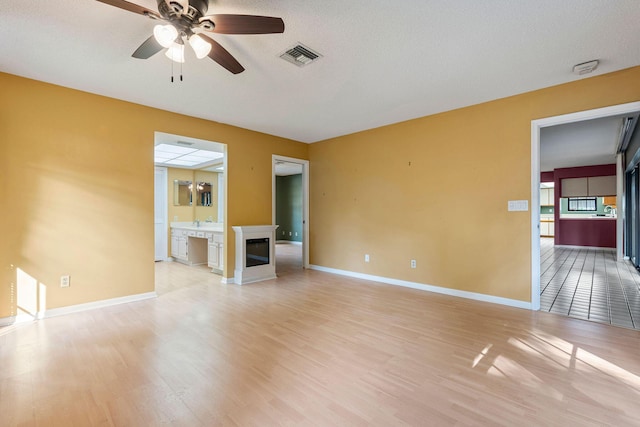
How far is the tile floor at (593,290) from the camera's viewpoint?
3.21m

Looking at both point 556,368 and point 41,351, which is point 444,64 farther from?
point 41,351

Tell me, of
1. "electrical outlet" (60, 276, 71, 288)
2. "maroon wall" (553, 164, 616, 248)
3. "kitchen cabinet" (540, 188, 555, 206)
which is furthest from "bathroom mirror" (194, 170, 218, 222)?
"kitchen cabinet" (540, 188, 555, 206)

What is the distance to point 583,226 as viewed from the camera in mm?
9070

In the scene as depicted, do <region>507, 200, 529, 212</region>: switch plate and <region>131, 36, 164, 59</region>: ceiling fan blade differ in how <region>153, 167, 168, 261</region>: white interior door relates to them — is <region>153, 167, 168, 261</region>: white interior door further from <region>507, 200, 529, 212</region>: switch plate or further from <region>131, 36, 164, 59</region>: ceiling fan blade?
<region>507, 200, 529, 212</region>: switch plate

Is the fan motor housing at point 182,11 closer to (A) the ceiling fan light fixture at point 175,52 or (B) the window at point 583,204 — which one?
(A) the ceiling fan light fixture at point 175,52

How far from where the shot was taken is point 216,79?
3090mm

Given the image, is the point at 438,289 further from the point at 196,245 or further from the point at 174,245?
the point at 174,245

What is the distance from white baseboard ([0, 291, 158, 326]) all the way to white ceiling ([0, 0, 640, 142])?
8.45 ft

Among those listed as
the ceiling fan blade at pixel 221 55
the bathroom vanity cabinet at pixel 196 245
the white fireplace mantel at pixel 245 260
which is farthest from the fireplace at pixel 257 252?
the ceiling fan blade at pixel 221 55

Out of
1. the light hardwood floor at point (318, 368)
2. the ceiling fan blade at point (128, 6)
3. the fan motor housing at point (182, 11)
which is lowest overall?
the light hardwood floor at point (318, 368)

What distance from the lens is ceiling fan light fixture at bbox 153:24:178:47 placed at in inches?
73.6

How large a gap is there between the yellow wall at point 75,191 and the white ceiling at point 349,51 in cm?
28

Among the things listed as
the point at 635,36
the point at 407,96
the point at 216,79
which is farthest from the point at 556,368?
the point at 216,79

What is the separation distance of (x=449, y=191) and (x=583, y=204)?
390 inches
